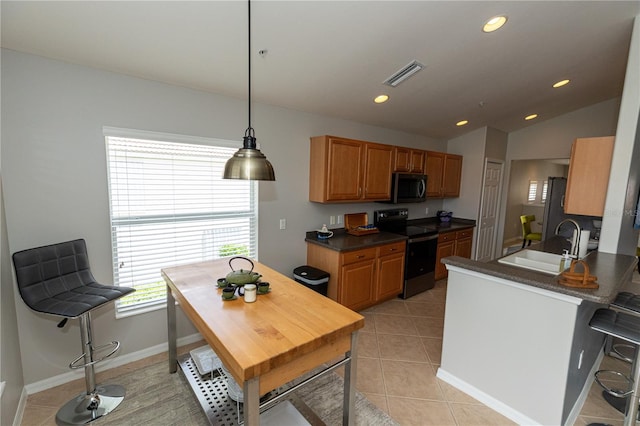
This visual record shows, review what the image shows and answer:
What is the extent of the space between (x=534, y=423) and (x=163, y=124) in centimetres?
363

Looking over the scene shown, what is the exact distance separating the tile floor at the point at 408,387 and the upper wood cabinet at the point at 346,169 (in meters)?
1.60

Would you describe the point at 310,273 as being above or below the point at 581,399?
above

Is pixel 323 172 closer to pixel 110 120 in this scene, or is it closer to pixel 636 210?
pixel 110 120

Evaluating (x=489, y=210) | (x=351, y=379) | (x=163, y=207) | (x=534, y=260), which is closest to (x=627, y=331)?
(x=534, y=260)

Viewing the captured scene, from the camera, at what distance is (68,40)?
1836 mm

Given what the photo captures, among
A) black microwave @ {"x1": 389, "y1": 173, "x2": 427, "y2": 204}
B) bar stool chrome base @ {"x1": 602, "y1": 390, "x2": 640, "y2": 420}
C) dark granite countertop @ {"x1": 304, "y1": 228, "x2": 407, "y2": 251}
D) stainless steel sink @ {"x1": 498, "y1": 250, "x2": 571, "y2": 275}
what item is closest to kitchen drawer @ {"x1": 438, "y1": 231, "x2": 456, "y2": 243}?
black microwave @ {"x1": 389, "y1": 173, "x2": 427, "y2": 204}

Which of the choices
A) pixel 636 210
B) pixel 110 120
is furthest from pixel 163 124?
pixel 636 210

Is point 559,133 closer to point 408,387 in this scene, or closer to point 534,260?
point 534,260

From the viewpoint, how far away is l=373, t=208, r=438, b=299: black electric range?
3.95m

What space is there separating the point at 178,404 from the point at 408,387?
1.78 metres

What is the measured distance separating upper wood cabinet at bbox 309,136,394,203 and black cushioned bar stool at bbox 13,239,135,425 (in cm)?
218

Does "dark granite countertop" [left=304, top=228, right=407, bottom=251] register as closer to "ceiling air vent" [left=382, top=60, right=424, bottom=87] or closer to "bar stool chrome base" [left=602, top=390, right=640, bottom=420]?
"ceiling air vent" [left=382, top=60, right=424, bottom=87]

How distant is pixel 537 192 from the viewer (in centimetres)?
810

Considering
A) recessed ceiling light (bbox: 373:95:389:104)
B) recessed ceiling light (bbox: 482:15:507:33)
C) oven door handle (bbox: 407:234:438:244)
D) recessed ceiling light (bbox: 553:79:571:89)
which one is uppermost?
recessed ceiling light (bbox: 553:79:571:89)
